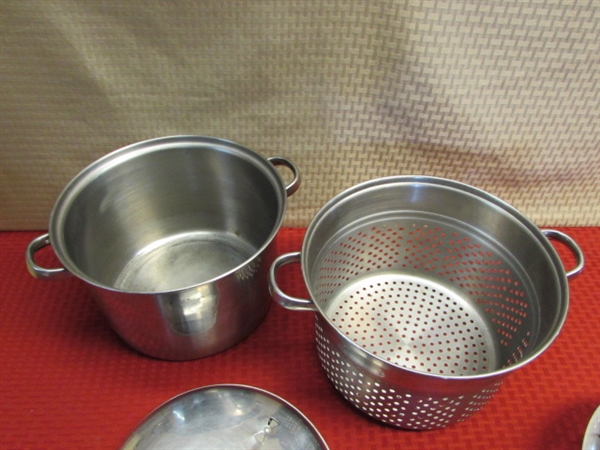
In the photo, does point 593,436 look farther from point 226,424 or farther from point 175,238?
point 175,238

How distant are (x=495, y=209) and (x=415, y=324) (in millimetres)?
197

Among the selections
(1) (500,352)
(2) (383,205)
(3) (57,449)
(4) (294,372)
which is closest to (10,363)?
(3) (57,449)

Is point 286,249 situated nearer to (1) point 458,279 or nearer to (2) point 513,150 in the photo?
(1) point 458,279

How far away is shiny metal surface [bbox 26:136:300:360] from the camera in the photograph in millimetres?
595

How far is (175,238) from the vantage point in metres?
0.86

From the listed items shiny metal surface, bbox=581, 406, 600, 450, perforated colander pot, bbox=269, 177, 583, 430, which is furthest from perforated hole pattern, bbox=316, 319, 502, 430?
shiny metal surface, bbox=581, 406, 600, 450

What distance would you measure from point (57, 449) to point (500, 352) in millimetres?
588

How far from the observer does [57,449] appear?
2.01ft

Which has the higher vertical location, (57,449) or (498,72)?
(498,72)

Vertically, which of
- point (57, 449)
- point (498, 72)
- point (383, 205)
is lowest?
point (57, 449)

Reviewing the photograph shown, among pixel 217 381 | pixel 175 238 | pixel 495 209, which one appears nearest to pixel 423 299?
pixel 495 209

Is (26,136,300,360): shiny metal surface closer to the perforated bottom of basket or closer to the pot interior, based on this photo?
the pot interior

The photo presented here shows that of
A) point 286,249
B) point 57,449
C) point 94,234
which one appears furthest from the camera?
point 286,249

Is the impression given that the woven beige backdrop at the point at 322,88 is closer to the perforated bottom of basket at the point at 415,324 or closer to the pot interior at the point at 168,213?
the pot interior at the point at 168,213
